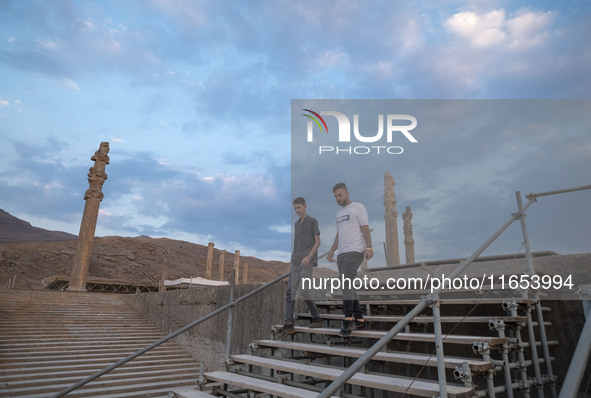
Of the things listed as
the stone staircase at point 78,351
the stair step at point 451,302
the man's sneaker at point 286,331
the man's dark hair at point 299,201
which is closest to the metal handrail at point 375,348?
the stair step at point 451,302

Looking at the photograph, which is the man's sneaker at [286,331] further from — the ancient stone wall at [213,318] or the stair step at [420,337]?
the ancient stone wall at [213,318]

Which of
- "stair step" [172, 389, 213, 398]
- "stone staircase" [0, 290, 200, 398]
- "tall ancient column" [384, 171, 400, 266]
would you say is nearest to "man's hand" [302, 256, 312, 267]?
"stair step" [172, 389, 213, 398]

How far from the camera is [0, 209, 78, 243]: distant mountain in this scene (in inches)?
3255

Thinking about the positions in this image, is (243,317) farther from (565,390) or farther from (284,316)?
(565,390)

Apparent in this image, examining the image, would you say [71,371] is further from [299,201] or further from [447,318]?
[447,318]

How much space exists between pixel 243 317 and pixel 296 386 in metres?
2.35

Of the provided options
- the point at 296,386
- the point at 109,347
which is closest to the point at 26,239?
the point at 109,347

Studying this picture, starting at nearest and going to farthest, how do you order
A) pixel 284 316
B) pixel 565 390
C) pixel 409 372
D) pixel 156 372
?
pixel 565 390 → pixel 409 372 → pixel 284 316 → pixel 156 372

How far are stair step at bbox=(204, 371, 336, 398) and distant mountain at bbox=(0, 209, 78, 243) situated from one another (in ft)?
311

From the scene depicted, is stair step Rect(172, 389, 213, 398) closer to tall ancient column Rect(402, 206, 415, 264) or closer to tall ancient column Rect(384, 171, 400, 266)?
tall ancient column Rect(384, 171, 400, 266)

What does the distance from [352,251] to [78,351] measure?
656 centimetres

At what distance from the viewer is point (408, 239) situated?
17.6 m

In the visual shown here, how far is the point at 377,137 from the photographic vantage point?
24.5 feet

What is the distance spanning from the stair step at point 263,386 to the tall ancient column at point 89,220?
13.5 meters
